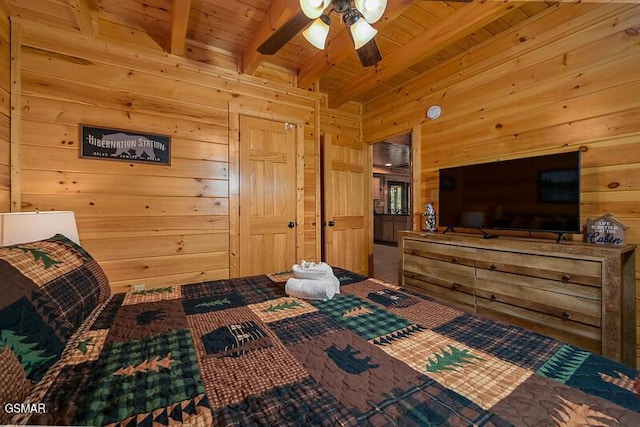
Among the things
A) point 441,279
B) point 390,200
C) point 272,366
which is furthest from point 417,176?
point 390,200

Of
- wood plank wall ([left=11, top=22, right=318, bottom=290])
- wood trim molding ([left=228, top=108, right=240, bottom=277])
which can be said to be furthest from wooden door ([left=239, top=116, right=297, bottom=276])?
wood plank wall ([left=11, top=22, right=318, bottom=290])

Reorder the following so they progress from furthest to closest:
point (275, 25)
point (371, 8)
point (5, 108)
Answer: point (275, 25), point (5, 108), point (371, 8)

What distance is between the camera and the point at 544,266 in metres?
1.87

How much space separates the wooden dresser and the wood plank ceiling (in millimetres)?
1780

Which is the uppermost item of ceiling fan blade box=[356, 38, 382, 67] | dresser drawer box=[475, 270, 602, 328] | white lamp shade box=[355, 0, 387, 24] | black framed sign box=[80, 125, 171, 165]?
white lamp shade box=[355, 0, 387, 24]

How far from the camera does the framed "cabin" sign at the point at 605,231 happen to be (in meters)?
1.80

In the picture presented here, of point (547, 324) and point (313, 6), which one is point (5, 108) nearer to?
point (313, 6)

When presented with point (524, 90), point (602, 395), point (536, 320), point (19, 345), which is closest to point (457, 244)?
point (536, 320)

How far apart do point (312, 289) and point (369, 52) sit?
5.38 ft

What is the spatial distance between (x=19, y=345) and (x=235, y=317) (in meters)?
0.66

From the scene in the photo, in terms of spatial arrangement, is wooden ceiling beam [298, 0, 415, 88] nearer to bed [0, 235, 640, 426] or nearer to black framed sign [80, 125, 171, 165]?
black framed sign [80, 125, 171, 165]

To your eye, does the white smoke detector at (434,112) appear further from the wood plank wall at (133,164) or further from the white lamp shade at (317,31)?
the wood plank wall at (133,164)

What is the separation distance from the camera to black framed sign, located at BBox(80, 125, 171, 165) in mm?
2260

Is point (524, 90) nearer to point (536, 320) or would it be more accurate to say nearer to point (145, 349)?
point (536, 320)
